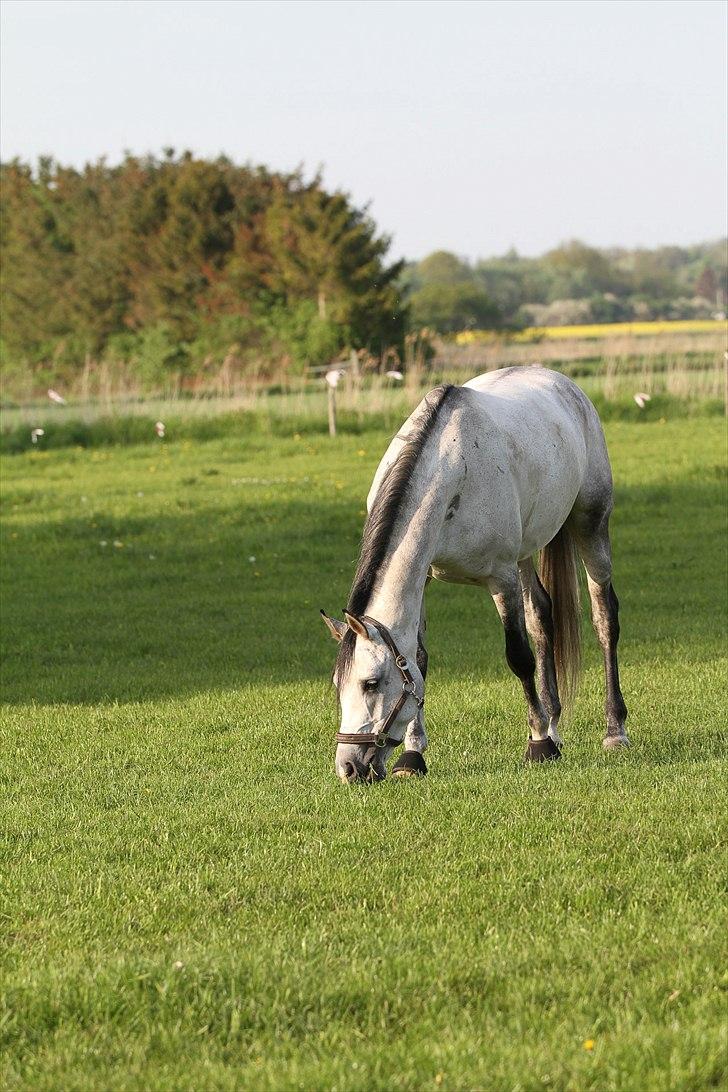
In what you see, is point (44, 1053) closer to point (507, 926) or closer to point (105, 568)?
point (507, 926)

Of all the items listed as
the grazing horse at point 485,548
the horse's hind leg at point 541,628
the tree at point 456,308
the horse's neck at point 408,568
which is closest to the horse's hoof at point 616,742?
the grazing horse at point 485,548

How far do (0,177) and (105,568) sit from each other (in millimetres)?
63282

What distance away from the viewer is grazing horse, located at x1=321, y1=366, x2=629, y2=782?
250 inches

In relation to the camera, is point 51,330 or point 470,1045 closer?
point 470,1045

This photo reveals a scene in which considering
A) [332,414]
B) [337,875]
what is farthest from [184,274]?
[337,875]

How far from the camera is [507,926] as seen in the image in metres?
4.61

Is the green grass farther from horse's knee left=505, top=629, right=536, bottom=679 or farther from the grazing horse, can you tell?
horse's knee left=505, top=629, right=536, bottom=679

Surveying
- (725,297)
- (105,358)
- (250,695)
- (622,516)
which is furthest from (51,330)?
(725,297)

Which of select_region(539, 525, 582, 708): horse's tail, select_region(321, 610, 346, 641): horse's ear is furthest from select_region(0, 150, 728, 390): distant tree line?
select_region(321, 610, 346, 641): horse's ear

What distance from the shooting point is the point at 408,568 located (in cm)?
650

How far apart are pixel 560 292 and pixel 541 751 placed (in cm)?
13782

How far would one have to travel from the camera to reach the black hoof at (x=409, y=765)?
6.91 metres

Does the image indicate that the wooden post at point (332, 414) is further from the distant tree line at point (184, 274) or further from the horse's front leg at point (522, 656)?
the horse's front leg at point (522, 656)

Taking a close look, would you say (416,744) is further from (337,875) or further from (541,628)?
(337,875)
